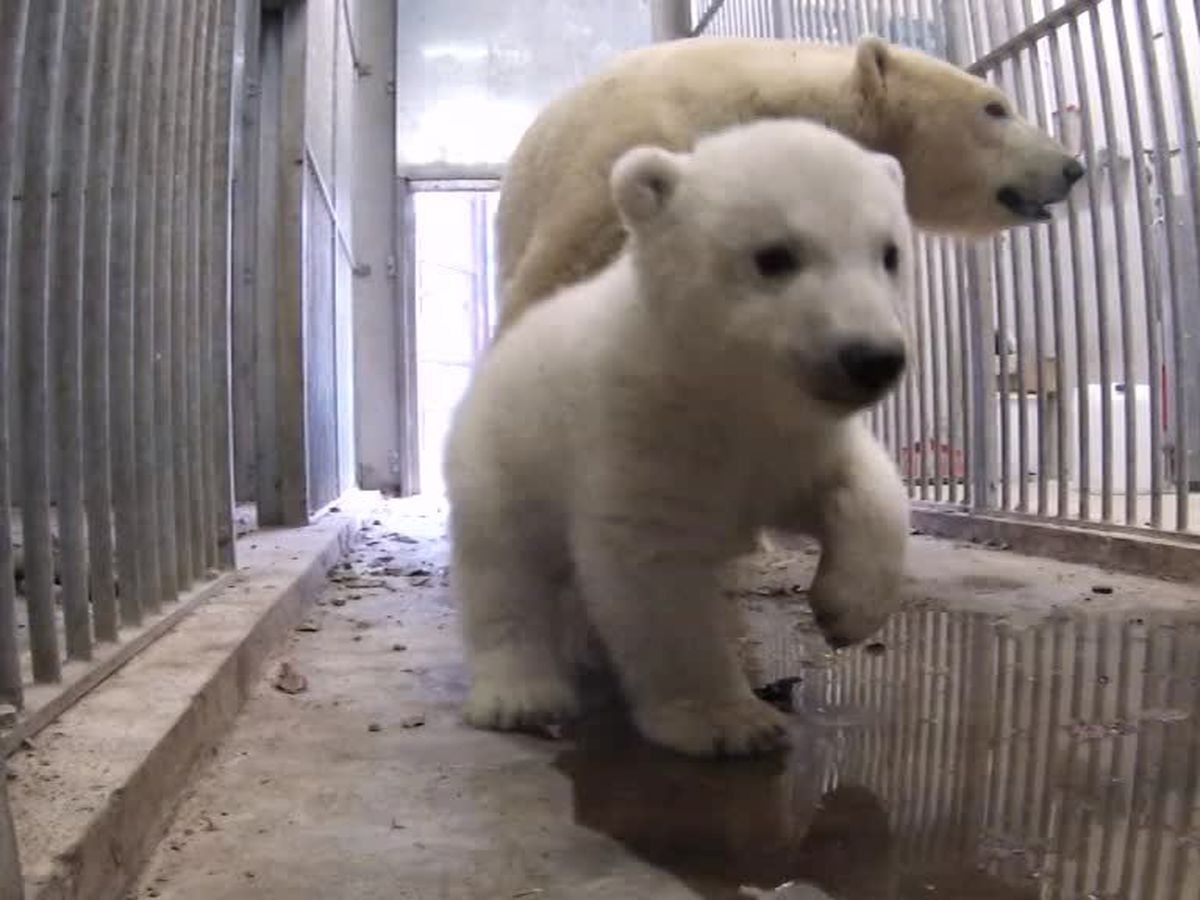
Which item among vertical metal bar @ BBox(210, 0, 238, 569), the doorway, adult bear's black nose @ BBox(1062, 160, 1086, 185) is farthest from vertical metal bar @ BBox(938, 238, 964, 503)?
the doorway

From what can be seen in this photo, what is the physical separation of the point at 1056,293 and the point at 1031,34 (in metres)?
0.76

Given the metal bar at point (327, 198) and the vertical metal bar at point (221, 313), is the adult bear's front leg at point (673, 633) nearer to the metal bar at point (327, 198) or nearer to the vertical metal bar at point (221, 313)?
the vertical metal bar at point (221, 313)

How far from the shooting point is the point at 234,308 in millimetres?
4688

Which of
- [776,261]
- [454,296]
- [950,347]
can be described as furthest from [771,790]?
[454,296]

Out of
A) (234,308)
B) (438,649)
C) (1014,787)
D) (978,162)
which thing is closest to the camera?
(1014,787)

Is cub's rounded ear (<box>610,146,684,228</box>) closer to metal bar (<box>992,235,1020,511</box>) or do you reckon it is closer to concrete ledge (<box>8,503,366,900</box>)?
concrete ledge (<box>8,503,366,900</box>)

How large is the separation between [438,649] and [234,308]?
2.52 metres

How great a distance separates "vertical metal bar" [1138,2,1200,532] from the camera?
3.15 m

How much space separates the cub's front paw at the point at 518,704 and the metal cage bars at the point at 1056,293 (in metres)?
1.90

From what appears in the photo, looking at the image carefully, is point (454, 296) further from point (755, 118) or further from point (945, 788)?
point (945, 788)

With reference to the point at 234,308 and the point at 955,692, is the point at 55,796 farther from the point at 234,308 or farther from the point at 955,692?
the point at 234,308

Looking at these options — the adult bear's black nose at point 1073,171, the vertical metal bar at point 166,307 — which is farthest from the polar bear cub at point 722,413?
the adult bear's black nose at point 1073,171

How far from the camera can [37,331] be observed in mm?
1600

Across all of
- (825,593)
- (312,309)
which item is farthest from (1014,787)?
(312,309)
